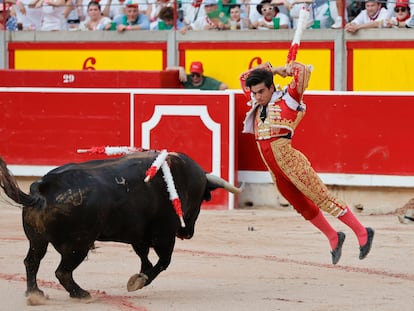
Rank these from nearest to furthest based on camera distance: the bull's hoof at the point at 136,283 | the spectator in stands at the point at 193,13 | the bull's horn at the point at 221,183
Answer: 1. the bull's hoof at the point at 136,283
2. the bull's horn at the point at 221,183
3. the spectator in stands at the point at 193,13

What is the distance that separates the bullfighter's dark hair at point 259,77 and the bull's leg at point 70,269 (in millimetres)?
1428

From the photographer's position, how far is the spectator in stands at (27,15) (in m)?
13.0

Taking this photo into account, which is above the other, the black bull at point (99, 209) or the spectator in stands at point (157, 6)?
the spectator in stands at point (157, 6)

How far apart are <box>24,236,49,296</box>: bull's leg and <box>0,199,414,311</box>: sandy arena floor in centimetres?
10

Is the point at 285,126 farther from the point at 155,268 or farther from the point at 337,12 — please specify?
the point at 337,12

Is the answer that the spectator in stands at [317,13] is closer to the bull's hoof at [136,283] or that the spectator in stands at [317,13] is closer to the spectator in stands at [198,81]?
the spectator in stands at [198,81]

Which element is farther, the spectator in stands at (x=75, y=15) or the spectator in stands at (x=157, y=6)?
the spectator in stands at (x=75, y=15)

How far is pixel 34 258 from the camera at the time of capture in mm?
5621

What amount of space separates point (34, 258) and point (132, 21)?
7.16 meters

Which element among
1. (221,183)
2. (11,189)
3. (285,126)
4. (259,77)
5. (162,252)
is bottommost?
(162,252)

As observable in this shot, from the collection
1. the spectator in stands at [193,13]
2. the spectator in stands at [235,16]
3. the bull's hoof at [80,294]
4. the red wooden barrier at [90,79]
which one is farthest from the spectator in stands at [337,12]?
the bull's hoof at [80,294]

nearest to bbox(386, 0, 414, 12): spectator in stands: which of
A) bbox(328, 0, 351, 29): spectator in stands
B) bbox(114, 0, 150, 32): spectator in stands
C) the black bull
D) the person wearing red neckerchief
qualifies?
bbox(328, 0, 351, 29): spectator in stands

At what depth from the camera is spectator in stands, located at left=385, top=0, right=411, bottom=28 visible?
35.8 feet

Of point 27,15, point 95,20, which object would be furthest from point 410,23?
point 27,15
